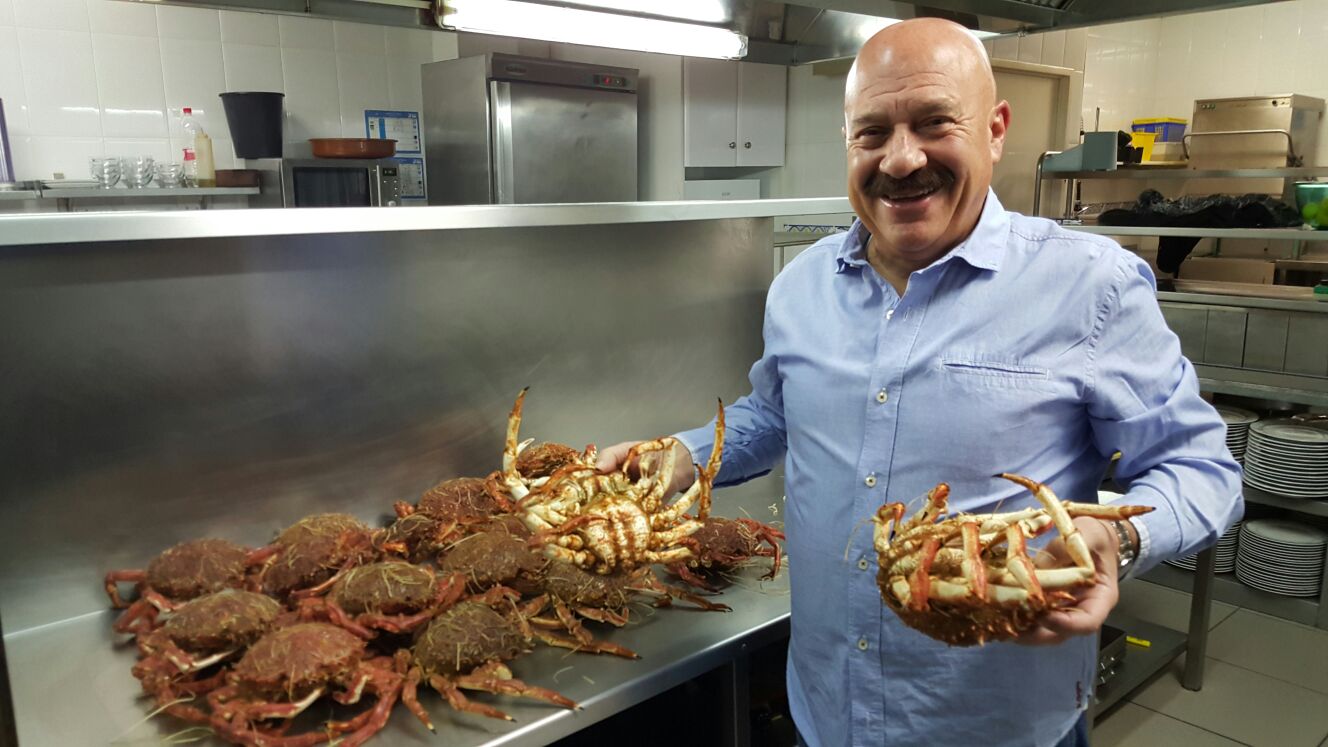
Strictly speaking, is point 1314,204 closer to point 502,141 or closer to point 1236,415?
point 1236,415

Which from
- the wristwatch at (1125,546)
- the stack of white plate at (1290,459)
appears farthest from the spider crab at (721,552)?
the stack of white plate at (1290,459)

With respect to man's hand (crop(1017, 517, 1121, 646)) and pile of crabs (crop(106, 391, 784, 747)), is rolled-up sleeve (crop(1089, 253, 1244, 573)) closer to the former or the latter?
man's hand (crop(1017, 517, 1121, 646))

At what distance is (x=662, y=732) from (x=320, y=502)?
99 centimetres

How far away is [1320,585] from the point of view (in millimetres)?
3924

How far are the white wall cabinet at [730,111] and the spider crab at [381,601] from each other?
16.1ft

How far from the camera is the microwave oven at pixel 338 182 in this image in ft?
16.5

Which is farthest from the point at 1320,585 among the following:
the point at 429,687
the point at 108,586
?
the point at 108,586

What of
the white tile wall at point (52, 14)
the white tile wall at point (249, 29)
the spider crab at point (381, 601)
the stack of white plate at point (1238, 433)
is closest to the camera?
the spider crab at point (381, 601)

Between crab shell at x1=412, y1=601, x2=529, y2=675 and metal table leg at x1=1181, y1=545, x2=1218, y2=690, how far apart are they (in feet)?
9.11

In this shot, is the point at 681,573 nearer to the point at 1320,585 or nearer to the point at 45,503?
the point at 45,503

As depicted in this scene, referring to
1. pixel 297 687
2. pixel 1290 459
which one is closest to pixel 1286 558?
pixel 1290 459

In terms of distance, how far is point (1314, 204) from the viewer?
150 inches

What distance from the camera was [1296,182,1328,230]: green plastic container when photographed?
12.4 ft

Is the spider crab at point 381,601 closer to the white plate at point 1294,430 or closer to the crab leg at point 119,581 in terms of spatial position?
the crab leg at point 119,581
